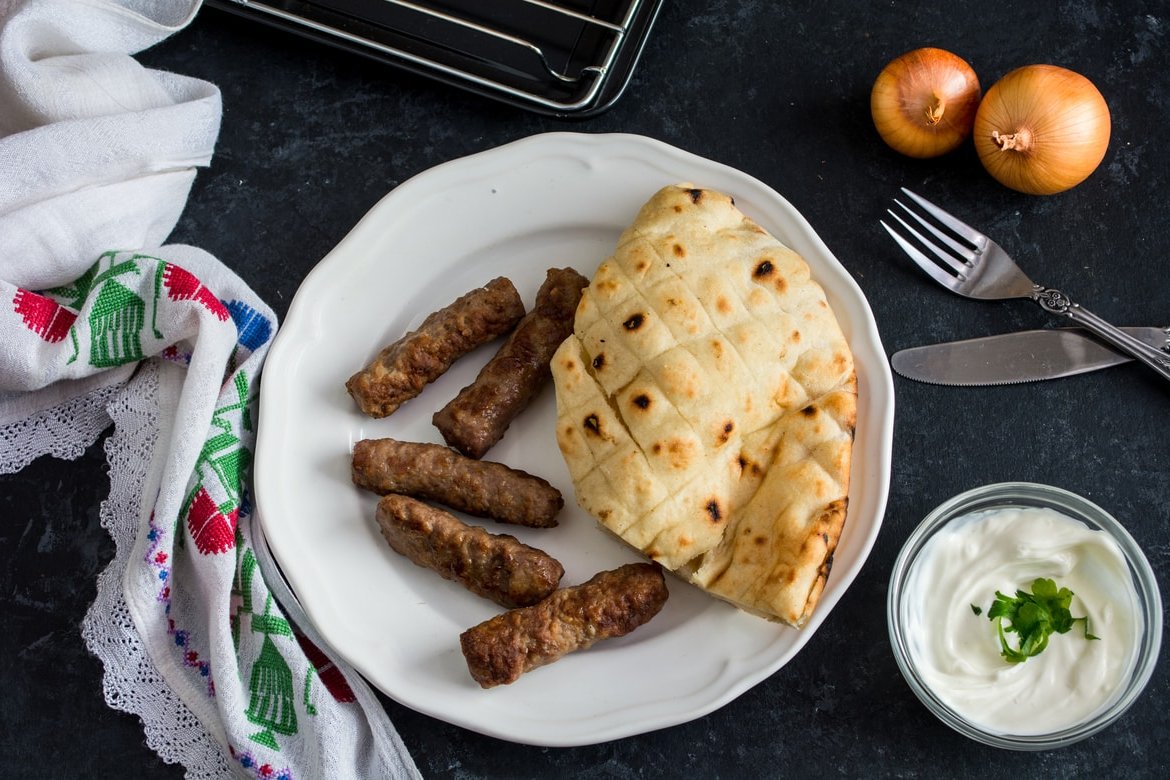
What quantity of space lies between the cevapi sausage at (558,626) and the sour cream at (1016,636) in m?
0.99

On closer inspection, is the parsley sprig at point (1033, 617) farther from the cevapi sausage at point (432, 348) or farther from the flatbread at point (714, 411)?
the cevapi sausage at point (432, 348)

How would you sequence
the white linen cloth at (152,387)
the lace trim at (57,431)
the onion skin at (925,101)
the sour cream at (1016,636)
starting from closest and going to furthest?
the sour cream at (1016,636) → the white linen cloth at (152,387) → the onion skin at (925,101) → the lace trim at (57,431)

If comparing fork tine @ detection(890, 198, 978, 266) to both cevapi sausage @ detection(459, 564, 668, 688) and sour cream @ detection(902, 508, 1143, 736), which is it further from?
A: cevapi sausage @ detection(459, 564, 668, 688)

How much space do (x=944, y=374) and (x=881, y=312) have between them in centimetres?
35

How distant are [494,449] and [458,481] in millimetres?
270

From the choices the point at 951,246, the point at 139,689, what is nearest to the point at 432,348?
the point at 139,689

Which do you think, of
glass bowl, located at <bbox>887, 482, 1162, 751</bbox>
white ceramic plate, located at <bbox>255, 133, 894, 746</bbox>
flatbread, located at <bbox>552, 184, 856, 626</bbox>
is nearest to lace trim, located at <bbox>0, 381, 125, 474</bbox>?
white ceramic plate, located at <bbox>255, 133, 894, 746</bbox>

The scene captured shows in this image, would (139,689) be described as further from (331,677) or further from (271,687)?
(331,677)

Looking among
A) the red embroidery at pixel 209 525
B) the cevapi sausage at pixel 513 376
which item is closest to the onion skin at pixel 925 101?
the cevapi sausage at pixel 513 376

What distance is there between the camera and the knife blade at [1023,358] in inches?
172

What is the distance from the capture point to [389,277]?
4.50m

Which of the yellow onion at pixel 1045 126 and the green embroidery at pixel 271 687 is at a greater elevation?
the yellow onion at pixel 1045 126

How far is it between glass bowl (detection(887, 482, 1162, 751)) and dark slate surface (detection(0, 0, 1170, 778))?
0.80ft

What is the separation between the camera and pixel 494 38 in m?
4.59
